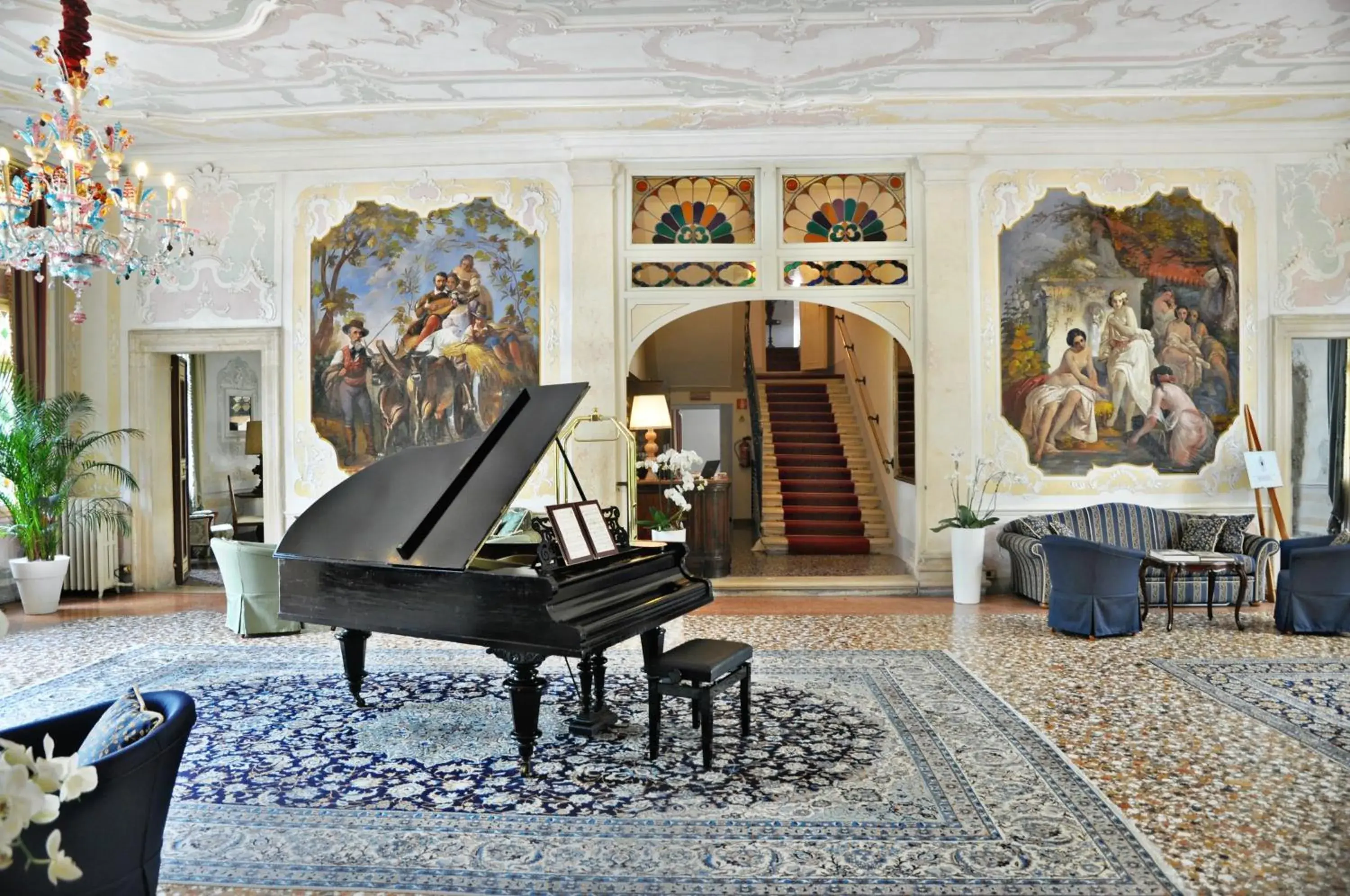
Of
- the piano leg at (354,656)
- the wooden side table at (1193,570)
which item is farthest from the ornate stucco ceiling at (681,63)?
the piano leg at (354,656)

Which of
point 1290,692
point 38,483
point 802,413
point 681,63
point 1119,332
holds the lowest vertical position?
point 1290,692

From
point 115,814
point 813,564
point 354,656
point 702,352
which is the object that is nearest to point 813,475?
point 813,564

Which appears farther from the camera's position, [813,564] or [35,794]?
[813,564]

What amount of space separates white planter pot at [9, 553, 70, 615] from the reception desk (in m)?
4.96

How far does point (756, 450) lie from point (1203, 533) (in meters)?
5.51

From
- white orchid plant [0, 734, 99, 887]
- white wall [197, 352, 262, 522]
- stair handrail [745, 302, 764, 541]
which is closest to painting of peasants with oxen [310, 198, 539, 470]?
white wall [197, 352, 262, 522]

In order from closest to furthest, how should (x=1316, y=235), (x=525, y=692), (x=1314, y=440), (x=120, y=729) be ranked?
1. (x=120, y=729)
2. (x=525, y=692)
3. (x=1316, y=235)
4. (x=1314, y=440)

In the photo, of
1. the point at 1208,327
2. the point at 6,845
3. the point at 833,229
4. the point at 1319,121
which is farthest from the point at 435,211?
the point at 6,845

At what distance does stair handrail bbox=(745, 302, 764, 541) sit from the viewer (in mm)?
12438

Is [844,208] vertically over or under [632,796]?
over

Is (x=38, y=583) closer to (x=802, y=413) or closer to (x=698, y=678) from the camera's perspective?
(x=698, y=678)

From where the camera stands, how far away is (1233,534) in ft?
27.4

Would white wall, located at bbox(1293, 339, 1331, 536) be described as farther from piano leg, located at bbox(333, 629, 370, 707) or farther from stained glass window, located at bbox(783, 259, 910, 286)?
piano leg, located at bbox(333, 629, 370, 707)

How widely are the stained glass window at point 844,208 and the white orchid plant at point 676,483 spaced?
2205 millimetres
